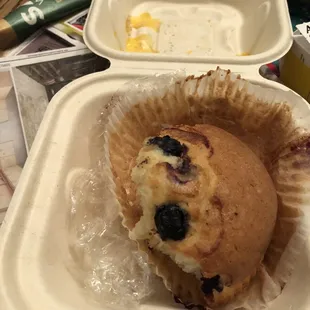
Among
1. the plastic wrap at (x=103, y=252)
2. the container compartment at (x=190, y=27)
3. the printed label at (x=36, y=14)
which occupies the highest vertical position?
the printed label at (x=36, y=14)

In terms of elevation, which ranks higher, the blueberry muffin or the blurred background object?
the blurred background object

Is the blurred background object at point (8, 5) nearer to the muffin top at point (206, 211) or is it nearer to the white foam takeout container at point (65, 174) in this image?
the white foam takeout container at point (65, 174)

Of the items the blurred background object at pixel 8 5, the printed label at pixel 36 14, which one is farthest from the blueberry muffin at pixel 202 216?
the blurred background object at pixel 8 5

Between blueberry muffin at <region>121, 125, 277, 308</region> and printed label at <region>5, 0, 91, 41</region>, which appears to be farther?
printed label at <region>5, 0, 91, 41</region>

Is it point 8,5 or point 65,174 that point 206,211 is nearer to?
point 65,174

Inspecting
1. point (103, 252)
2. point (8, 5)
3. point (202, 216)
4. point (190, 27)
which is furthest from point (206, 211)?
point (8, 5)

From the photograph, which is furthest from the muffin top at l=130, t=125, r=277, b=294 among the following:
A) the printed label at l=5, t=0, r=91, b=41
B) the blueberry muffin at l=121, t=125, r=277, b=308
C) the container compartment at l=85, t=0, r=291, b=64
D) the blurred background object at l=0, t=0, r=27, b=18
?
the blurred background object at l=0, t=0, r=27, b=18

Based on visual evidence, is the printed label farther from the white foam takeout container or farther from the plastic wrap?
the plastic wrap

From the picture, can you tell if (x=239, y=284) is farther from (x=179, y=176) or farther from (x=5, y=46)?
(x=5, y=46)
